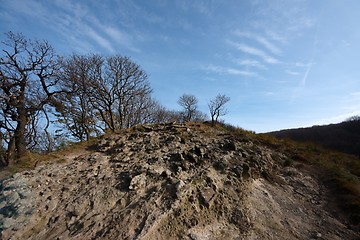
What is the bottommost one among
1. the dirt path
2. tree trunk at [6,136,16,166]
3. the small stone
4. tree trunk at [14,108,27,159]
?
the dirt path

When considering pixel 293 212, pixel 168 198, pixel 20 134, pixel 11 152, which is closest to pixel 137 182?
pixel 168 198

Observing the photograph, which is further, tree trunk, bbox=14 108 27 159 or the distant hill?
the distant hill

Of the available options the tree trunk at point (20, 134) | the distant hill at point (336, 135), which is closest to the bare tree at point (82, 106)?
the tree trunk at point (20, 134)

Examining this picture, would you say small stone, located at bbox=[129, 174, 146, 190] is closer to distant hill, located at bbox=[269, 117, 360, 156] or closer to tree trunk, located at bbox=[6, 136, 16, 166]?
tree trunk, located at bbox=[6, 136, 16, 166]

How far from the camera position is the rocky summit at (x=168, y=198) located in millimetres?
4930

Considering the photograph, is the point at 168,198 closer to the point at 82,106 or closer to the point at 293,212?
the point at 293,212

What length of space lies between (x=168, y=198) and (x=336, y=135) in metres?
17.9

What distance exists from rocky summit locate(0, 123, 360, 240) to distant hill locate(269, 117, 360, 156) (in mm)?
10233

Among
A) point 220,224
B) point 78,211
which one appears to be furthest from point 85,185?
point 220,224

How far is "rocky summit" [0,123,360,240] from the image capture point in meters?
4.93

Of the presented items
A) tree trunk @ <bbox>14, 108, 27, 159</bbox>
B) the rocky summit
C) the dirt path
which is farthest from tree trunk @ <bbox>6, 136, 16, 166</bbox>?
the dirt path

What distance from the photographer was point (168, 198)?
551 centimetres

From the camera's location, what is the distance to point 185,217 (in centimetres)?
510

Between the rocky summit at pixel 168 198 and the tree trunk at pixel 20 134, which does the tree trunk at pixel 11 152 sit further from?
the rocky summit at pixel 168 198
